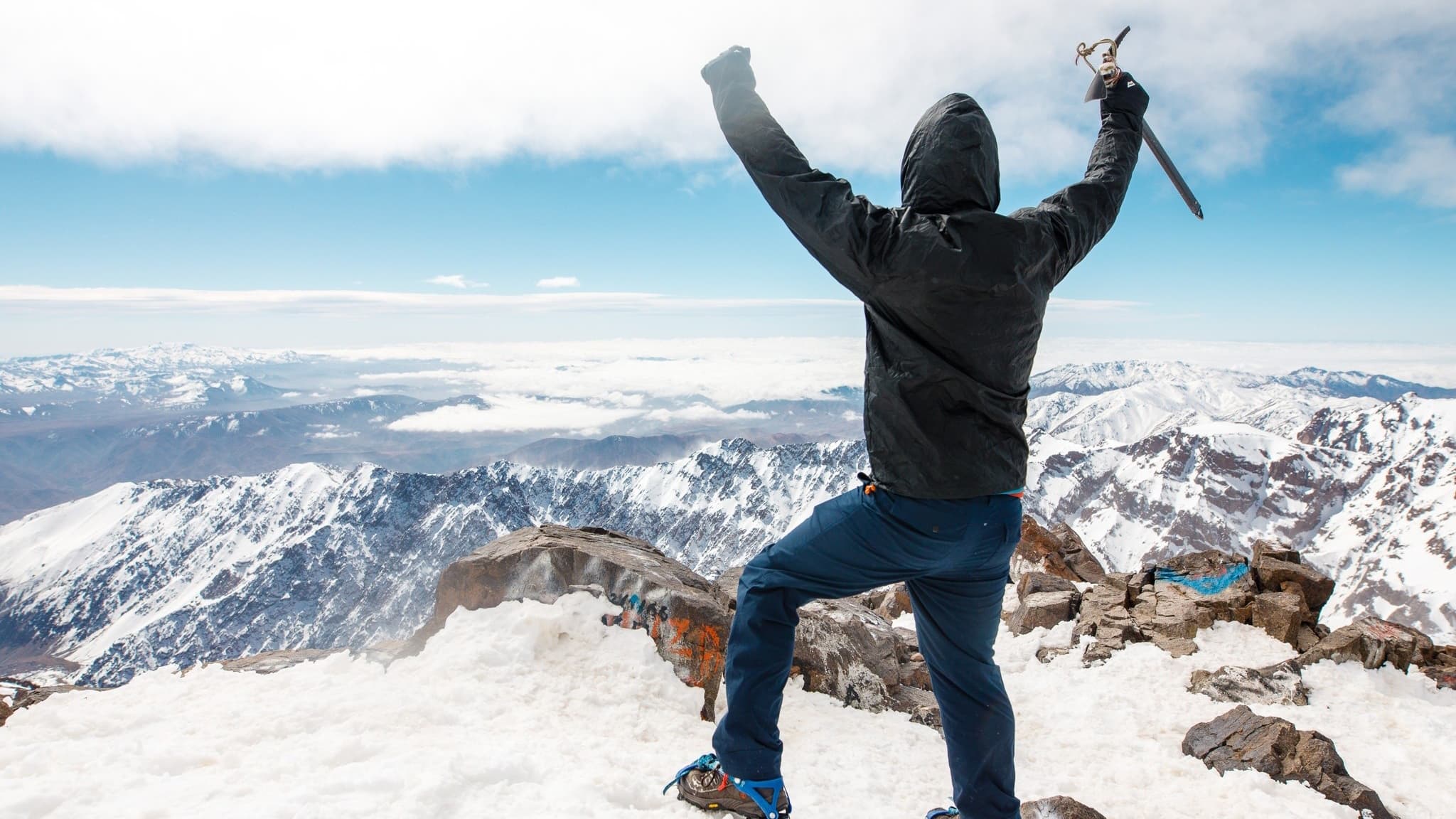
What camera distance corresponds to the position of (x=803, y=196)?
3.59 metres

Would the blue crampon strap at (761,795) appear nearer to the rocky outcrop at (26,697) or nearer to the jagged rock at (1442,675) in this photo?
the rocky outcrop at (26,697)

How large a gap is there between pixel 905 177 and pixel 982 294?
0.91 m

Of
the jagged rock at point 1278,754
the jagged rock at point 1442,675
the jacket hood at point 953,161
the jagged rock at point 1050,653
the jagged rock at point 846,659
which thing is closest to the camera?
the jacket hood at point 953,161

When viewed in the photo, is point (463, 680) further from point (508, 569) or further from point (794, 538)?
point (794, 538)

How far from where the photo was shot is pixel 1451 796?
6.46 meters

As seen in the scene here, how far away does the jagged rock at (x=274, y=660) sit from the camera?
23.6 feet

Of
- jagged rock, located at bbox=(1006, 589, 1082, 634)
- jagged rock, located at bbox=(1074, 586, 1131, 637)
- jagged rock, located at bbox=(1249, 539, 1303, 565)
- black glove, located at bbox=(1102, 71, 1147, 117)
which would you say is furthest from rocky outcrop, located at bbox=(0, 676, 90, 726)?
jagged rock, located at bbox=(1249, 539, 1303, 565)

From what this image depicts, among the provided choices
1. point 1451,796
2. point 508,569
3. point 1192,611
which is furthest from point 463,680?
point 1192,611

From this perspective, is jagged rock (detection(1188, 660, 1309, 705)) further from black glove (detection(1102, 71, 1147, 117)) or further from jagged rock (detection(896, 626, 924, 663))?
black glove (detection(1102, 71, 1147, 117))

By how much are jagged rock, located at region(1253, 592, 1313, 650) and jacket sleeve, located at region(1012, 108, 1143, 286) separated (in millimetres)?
10025

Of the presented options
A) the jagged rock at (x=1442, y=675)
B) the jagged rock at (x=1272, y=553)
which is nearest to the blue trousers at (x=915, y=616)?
the jagged rock at (x=1442, y=675)

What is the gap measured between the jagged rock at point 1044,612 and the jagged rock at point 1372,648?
346 centimetres

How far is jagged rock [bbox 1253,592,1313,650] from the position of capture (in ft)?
35.9

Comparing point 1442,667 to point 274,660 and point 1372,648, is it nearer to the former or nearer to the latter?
point 1372,648
